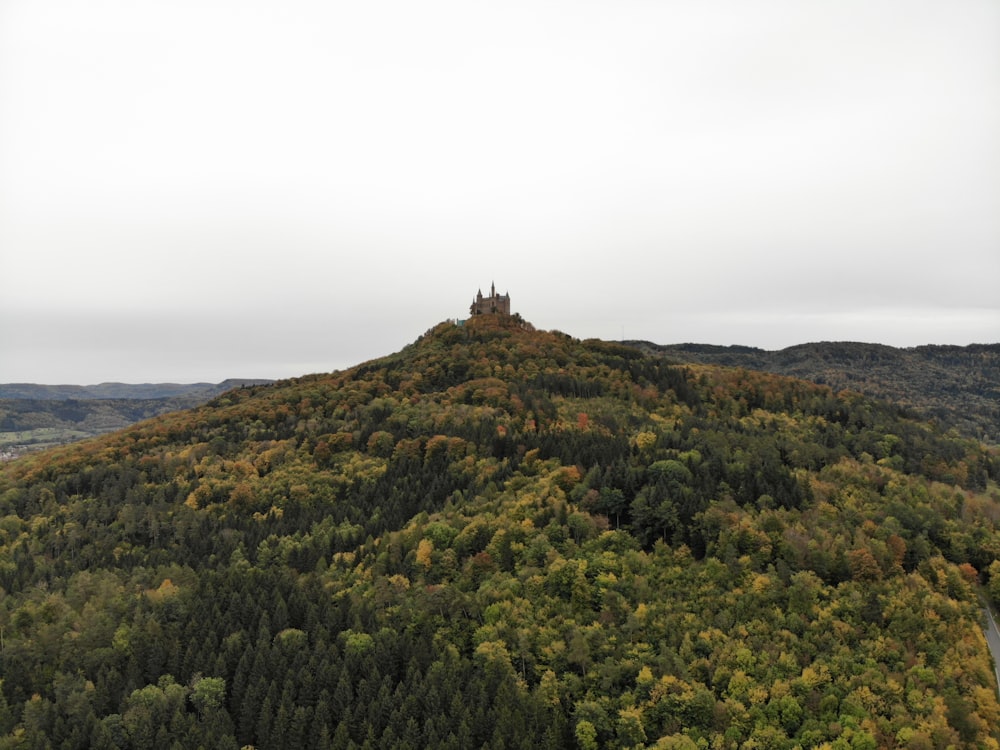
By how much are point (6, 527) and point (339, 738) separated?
121911mm

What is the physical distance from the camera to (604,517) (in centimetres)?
10925

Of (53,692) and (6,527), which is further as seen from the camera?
(6,527)

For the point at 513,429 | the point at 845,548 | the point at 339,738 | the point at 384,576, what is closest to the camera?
the point at 339,738

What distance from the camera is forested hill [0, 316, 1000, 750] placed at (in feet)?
245

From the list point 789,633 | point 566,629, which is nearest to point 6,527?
point 566,629

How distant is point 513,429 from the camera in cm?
15412

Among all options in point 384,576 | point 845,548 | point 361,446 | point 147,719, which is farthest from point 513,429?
point 147,719

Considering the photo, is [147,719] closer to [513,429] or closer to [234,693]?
[234,693]

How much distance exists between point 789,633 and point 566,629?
1362 inches

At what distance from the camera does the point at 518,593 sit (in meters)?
97.2

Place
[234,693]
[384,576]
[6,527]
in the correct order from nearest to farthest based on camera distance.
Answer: [234,693] < [384,576] < [6,527]

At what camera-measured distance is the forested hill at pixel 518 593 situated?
74.6m

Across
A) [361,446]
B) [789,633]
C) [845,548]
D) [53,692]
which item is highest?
[361,446]

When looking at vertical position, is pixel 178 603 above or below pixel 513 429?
below
